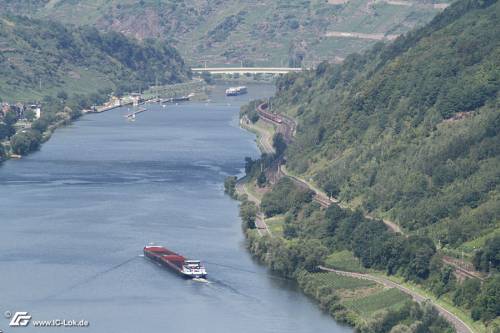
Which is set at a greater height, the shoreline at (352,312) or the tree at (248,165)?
the shoreline at (352,312)

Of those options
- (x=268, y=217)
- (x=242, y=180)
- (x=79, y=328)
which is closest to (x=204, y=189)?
(x=242, y=180)

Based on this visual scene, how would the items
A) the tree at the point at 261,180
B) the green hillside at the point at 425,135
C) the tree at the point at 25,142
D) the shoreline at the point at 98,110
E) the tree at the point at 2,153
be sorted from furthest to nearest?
the shoreline at the point at 98,110, the tree at the point at 25,142, the tree at the point at 2,153, the tree at the point at 261,180, the green hillside at the point at 425,135

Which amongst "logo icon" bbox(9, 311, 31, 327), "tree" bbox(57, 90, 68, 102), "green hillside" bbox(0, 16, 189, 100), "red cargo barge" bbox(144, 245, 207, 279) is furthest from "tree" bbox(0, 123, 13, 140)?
"logo icon" bbox(9, 311, 31, 327)

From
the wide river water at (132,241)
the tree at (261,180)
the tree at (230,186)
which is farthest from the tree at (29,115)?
the tree at (261,180)

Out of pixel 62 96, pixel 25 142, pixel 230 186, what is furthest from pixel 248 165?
pixel 62 96

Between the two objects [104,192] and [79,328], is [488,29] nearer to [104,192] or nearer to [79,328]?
[104,192]

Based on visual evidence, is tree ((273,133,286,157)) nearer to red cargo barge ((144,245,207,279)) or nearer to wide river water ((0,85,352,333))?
wide river water ((0,85,352,333))

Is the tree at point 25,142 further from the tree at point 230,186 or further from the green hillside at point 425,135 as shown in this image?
the tree at point 230,186
